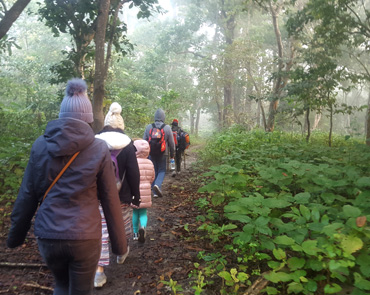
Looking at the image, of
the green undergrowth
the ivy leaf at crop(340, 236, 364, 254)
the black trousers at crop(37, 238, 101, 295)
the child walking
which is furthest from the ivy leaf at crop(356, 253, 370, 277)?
the child walking

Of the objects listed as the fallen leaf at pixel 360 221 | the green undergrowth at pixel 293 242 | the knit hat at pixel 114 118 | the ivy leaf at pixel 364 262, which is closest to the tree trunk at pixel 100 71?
the knit hat at pixel 114 118

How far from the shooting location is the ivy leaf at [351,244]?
7.28 ft

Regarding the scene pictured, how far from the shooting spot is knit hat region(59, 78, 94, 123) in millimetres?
2152

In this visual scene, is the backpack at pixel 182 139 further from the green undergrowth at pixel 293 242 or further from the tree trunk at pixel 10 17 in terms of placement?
the tree trunk at pixel 10 17

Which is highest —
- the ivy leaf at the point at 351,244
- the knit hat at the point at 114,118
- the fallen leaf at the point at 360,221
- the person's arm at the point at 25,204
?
the knit hat at the point at 114,118

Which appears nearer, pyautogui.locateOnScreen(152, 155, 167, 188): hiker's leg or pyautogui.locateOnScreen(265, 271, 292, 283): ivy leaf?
pyautogui.locateOnScreen(265, 271, 292, 283): ivy leaf

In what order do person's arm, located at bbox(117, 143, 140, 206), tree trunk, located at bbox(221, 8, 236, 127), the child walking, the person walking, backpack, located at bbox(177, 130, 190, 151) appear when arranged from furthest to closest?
tree trunk, located at bbox(221, 8, 236, 127)
backpack, located at bbox(177, 130, 190, 151)
the person walking
the child walking
person's arm, located at bbox(117, 143, 140, 206)

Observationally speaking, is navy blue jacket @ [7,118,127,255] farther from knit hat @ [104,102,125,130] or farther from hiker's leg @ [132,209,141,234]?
hiker's leg @ [132,209,141,234]

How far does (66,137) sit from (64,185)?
1.11 ft

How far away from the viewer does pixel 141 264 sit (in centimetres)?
390

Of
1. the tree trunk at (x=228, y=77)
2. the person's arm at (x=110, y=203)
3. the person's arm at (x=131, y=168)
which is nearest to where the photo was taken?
the person's arm at (x=110, y=203)

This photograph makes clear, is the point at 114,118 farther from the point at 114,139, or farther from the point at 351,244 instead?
the point at 351,244

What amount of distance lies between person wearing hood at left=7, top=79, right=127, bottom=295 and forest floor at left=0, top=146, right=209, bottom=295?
1.43m

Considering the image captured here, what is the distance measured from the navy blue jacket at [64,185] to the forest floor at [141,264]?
1.61m
